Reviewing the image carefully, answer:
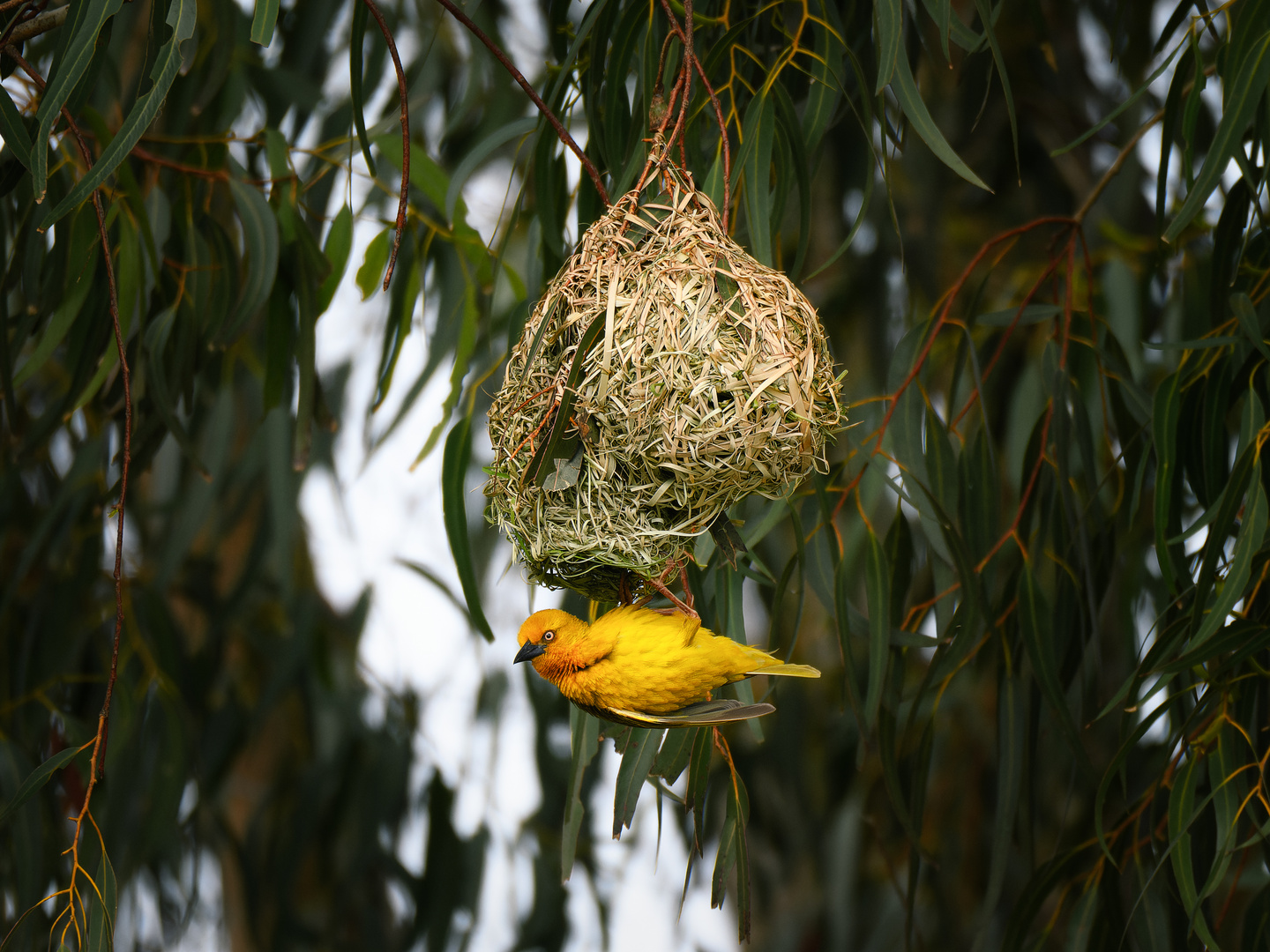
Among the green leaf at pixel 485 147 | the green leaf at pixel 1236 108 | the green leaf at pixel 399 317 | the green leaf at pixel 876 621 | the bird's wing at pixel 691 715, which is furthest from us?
the green leaf at pixel 399 317

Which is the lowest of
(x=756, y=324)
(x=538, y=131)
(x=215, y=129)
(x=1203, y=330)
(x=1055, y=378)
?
(x=756, y=324)

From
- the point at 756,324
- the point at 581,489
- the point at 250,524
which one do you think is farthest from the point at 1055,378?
the point at 250,524

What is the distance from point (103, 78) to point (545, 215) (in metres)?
1.11

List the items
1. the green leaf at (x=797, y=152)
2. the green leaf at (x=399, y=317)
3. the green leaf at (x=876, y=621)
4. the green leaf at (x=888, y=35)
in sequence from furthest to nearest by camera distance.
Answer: the green leaf at (x=399, y=317), the green leaf at (x=876, y=621), the green leaf at (x=797, y=152), the green leaf at (x=888, y=35)

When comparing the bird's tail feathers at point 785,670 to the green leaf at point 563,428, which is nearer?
the green leaf at point 563,428

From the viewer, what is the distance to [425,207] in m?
2.86

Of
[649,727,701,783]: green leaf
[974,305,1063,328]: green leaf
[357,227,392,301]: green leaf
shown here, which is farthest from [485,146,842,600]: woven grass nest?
[357,227,392,301]: green leaf

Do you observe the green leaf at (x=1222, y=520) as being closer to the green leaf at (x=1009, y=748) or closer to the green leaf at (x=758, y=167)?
the green leaf at (x=1009, y=748)

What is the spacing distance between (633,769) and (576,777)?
12 centimetres

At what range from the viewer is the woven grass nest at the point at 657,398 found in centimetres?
123

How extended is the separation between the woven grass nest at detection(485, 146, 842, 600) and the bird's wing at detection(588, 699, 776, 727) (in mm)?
148

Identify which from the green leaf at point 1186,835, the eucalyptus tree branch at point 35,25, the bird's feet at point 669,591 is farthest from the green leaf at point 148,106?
the green leaf at point 1186,835

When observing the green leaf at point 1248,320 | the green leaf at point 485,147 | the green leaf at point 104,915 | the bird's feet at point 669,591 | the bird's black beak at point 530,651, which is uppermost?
the green leaf at point 485,147

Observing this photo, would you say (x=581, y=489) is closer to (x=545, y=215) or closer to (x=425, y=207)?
(x=545, y=215)
